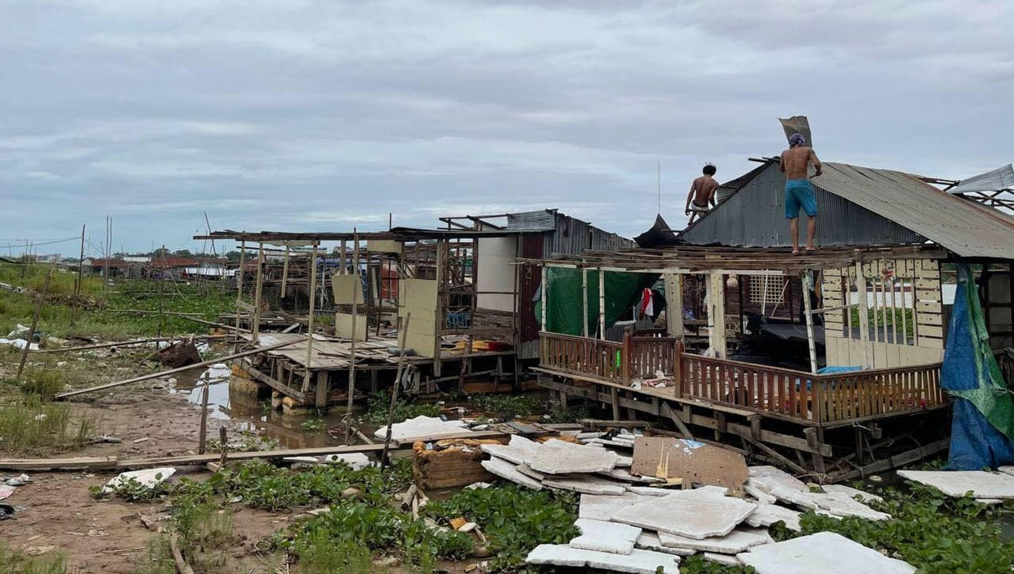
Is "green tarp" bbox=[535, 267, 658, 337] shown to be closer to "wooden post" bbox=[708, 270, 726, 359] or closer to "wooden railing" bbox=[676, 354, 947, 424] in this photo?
"wooden post" bbox=[708, 270, 726, 359]

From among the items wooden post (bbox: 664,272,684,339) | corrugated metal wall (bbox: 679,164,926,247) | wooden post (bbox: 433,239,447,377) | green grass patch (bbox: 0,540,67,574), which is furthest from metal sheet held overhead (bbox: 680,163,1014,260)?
green grass patch (bbox: 0,540,67,574)

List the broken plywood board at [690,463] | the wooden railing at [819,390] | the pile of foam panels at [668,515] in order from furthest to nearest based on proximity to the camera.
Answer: the wooden railing at [819,390]
the broken plywood board at [690,463]
the pile of foam panels at [668,515]

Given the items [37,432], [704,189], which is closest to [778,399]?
[704,189]

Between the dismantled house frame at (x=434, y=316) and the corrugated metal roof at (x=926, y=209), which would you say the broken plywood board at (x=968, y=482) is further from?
the dismantled house frame at (x=434, y=316)

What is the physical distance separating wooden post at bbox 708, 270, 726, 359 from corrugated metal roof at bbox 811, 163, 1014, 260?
110 inches

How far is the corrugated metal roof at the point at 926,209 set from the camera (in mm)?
10438

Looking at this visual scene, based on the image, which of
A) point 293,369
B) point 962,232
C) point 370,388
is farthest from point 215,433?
point 962,232

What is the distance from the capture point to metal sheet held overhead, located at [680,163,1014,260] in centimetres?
1096

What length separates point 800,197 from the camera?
460 inches

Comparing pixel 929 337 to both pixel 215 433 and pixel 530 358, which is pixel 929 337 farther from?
pixel 215 433

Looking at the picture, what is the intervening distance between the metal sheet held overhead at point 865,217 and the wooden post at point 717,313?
264cm

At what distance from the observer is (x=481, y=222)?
19469 millimetres

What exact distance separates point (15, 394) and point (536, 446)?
33.9ft

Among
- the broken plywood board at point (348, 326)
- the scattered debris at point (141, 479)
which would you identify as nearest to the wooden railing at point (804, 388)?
the scattered debris at point (141, 479)
